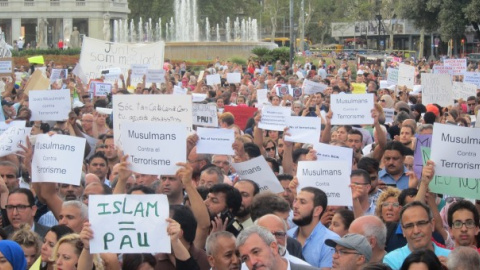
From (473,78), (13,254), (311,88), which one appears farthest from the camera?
(473,78)

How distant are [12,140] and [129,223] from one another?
4135 millimetres

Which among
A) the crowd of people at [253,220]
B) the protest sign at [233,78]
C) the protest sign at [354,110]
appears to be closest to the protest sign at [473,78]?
the protest sign at [233,78]

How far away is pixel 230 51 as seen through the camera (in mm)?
52781

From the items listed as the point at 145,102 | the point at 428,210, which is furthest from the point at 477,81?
the point at 428,210

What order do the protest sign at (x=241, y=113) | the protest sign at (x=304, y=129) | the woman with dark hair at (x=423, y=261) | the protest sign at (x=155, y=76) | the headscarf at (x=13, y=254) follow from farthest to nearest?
the protest sign at (x=155, y=76), the protest sign at (x=241, y=113), the protest sign at (x=304, y=129), the headscarf at (x=13, y=254), the woman with dark hair at (x=423, y=261)

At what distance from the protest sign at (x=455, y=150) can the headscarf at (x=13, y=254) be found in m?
3.49

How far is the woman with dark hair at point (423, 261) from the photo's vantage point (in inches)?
239

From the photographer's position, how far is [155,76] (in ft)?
66.9

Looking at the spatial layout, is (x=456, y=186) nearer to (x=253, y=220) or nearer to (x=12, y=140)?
(x=253, y=220)

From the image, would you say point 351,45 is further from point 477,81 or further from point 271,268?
point 271,268

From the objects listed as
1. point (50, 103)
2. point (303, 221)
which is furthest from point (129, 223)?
point (50, 103)

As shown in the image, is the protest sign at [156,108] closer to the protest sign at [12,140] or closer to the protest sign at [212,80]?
the protest sign at [12,140]

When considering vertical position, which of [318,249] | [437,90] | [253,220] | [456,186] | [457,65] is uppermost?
[457,65]

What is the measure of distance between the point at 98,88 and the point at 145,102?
10676 mm
